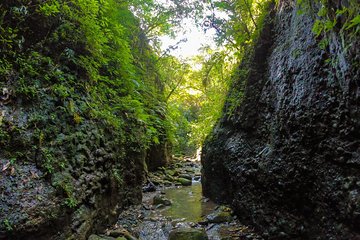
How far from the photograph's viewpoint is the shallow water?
20.5ft

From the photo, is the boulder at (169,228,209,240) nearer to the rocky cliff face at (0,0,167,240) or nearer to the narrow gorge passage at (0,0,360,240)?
the narrow gorge passage at (0,0,360,240)

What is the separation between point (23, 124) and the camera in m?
3.63

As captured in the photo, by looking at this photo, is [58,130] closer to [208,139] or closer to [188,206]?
[188,206]

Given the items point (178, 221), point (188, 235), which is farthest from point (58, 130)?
point (178, 221)

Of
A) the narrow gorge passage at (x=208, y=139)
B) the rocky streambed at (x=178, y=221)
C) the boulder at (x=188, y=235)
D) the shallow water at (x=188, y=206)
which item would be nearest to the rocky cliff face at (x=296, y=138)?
the narrow gorge passage at (x=208, y=139)

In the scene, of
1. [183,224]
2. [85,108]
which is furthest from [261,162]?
[85,108]

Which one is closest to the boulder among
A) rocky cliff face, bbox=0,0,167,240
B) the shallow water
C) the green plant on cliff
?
the shallow water

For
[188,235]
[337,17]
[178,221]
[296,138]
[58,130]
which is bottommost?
[178,221]

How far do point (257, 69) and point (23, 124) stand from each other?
485 cm

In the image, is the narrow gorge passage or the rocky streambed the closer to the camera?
the narrow gorge passage

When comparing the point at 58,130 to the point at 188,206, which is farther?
the point at 188,206

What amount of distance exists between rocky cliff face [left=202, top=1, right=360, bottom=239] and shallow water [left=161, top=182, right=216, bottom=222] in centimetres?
70

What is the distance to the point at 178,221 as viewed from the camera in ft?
19.2

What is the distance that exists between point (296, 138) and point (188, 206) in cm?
417
